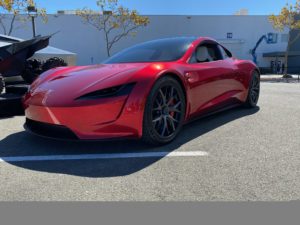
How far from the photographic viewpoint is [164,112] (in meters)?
3.67

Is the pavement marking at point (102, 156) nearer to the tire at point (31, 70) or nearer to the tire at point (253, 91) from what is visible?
the tire at point (253, 91)

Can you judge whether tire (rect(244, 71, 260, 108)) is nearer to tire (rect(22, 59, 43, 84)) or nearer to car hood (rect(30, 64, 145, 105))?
car hood (rect(30, 64, 145, 105))

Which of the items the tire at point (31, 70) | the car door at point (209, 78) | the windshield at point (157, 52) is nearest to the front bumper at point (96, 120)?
the car door at point (209, 78)

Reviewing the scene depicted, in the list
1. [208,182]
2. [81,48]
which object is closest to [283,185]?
[208,182]

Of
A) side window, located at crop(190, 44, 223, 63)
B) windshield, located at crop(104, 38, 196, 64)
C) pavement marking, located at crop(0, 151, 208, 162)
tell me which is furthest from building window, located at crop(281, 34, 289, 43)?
pavement marking, located at crop(0, 151, 208, 162)

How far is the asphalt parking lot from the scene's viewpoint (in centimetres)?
253

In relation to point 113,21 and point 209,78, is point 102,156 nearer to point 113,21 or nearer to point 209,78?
point 209,78

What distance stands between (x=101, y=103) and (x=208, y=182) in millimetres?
1235

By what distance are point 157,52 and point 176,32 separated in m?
32.0

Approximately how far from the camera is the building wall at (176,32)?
33031 mm

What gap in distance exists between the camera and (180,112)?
12.6 ft

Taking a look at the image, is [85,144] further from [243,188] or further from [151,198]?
[243,188]

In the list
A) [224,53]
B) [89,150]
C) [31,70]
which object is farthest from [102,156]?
[31,70]

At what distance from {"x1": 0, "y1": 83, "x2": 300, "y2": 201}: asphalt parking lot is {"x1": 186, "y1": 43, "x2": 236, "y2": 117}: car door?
0.38 m
